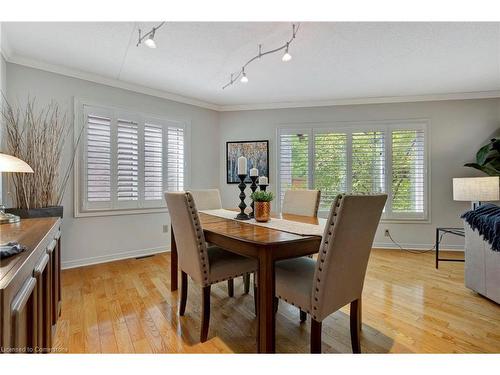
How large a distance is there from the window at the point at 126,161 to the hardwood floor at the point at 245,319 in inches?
37.8

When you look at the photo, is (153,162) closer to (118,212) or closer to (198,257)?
(118,212)

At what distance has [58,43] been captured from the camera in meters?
2.40

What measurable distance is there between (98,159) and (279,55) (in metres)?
2.46

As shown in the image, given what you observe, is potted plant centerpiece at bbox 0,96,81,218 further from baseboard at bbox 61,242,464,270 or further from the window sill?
baseboard at bbox 61,242,464,270

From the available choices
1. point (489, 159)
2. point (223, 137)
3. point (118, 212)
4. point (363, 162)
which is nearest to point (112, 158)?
point (118, 212)

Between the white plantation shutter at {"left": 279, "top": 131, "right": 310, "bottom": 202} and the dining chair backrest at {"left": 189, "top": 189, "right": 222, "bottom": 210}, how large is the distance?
1635 millimetres

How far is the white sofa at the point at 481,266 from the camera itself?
7.14ft

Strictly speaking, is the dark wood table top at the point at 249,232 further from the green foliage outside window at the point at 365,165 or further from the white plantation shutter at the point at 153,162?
the green foliage outside window at the point at 365,165

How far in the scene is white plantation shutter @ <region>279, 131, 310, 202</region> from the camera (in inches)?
167

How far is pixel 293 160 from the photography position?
4266 millimetres

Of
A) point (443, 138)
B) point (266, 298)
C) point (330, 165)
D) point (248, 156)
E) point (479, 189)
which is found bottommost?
point (266, 298)

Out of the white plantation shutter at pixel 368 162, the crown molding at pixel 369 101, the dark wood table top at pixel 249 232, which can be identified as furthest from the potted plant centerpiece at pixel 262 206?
the crown molding at pixel 369 101
